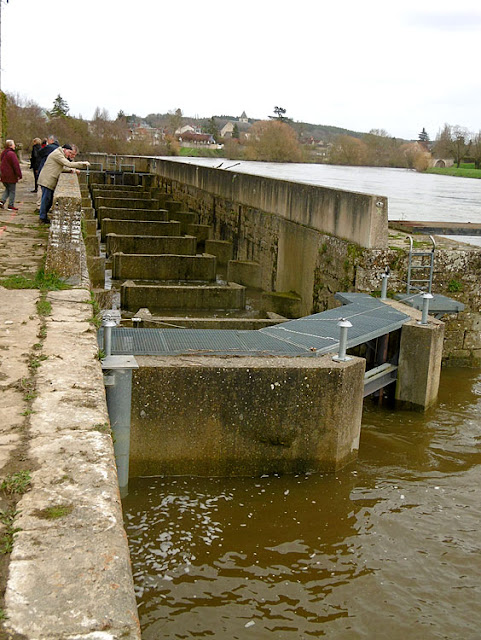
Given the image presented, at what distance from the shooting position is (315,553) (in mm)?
5789

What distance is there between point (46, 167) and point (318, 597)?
928cm

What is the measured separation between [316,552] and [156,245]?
14.4 m

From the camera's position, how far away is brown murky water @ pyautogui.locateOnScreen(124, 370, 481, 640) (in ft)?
16.3

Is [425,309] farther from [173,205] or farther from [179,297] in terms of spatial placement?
[173,205]

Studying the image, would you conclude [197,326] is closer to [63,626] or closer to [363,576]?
[363,576]

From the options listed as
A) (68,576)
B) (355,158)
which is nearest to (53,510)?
(68,576)

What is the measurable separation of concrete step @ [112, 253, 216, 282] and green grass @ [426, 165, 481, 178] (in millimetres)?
59648

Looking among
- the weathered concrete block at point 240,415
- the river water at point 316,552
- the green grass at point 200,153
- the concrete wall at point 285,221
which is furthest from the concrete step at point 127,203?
the green grass at point 200,153

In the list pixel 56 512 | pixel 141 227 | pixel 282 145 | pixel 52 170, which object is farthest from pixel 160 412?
pixel 282 145

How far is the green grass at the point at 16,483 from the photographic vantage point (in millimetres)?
3318

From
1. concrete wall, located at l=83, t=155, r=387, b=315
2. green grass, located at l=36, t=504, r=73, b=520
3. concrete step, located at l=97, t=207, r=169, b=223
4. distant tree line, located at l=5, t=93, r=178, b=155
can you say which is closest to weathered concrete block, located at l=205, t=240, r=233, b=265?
concrete wall, located at l=83, t=155, r=387, b=315

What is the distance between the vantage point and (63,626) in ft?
7.94

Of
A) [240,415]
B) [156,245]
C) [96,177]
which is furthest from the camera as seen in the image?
[96,177]

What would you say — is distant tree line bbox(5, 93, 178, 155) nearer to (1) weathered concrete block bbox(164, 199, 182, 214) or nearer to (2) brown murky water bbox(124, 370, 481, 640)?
(1) weathered concrete block bbox(164, 199, 182, 214)
